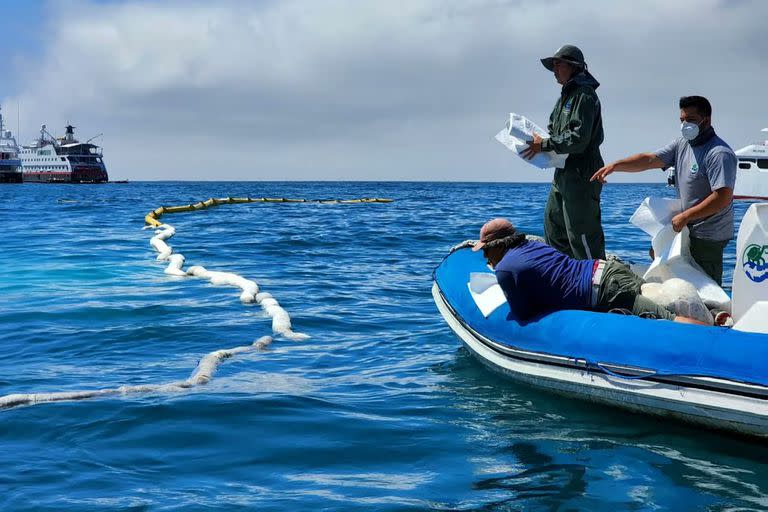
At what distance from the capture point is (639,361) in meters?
5.00

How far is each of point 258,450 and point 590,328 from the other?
2.32 m

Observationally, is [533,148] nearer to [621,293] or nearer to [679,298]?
[621,293]

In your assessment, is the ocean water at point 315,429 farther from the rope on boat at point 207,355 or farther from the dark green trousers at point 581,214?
the dark green trousers at point 581,214

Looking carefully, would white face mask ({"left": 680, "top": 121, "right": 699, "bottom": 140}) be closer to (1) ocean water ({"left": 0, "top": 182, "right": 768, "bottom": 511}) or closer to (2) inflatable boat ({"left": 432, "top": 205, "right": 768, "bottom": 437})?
(2) inflatable boat ({"left": 432, "top": 205, "right": 768, "bottom": 437})

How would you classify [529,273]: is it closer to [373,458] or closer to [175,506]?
[373,458]

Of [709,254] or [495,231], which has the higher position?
[495,231]

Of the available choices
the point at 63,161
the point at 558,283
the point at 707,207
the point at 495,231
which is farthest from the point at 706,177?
the point at 63,161

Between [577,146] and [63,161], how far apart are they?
329 feet

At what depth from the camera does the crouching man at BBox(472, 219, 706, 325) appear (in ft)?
18.4

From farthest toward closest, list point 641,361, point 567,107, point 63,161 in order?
point 63,161 < point 567,107 < point 641,361

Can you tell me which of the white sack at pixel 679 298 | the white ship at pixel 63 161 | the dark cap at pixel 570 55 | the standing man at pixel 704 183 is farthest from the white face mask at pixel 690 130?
the white ship at pixel 63 161

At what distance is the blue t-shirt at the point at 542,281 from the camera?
5.70m

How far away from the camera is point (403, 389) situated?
6172mm

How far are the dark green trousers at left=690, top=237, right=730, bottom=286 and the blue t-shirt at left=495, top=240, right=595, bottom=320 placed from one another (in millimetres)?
821
